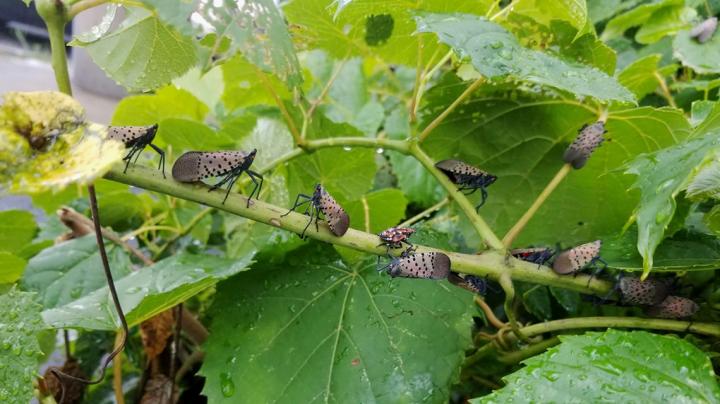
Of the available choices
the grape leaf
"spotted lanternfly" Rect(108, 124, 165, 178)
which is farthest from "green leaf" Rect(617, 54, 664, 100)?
"spotted lanternfly" Rect(108, 124, 165, 178)

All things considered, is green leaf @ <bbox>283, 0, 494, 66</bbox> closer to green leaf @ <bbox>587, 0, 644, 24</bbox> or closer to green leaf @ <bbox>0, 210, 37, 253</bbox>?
green leaf @ <bbox>587, 0, 644, 24</bbox>

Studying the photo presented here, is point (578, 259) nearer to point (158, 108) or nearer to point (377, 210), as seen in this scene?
point (377, 210)

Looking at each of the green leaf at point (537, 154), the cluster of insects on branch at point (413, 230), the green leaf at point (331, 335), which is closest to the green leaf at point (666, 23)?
the green leaf at point (537, 154)

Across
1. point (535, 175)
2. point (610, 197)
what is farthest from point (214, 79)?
point (610, 197)

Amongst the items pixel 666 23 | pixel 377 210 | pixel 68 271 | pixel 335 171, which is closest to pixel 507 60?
pixel 377 210

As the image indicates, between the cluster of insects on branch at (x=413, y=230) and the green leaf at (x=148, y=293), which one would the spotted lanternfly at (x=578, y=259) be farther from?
the green leaf at (x=148, y=293)

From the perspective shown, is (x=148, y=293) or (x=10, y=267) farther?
(x=10, y=267)

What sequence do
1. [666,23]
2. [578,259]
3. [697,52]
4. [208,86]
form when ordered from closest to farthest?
[578,259]
[697,52]
[666,23]
[208,86]
